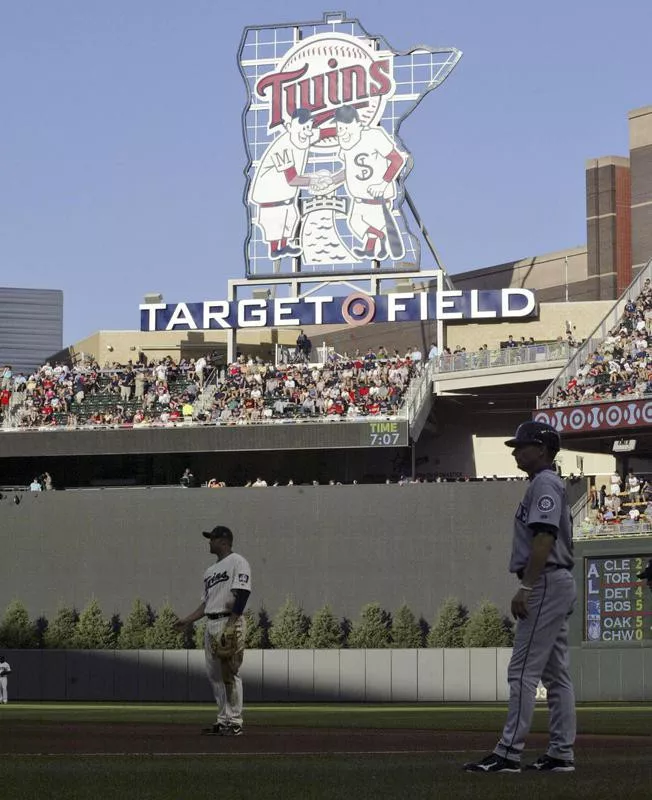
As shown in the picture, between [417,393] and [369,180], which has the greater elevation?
[369,180]

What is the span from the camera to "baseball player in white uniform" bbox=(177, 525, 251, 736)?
1246 cm

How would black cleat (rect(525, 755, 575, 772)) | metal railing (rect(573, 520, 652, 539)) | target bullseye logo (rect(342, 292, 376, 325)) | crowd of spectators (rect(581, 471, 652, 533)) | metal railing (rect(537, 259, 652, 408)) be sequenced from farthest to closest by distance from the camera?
target bullseye logo (rect(342, 292, 376, 325)) → metal railing (rect(537, 259, 652, 408)) → crowd of spectators (rect(581, 471, 652, 533)) → metal railing (rect(573, 520, 652, 539)) → black cleat (rect(525, 755, 575, 772))

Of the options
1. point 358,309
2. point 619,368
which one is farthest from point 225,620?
point 358,309

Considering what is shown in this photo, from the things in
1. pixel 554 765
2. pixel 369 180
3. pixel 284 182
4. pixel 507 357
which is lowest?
pixel 554 765

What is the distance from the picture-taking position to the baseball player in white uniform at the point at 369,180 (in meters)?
49.4

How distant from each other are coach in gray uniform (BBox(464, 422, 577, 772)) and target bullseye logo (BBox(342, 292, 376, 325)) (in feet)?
133

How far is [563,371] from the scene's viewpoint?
1614 inches

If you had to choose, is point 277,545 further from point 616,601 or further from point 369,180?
point 369,180

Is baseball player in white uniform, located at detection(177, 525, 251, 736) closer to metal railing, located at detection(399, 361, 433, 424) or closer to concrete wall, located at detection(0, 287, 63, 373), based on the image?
metal railing, located at detection(399, 361, 433, 424)

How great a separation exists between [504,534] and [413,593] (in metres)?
2.90

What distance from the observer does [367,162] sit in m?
50.0

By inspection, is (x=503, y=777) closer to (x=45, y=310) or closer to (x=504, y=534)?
(x=504, y=534)

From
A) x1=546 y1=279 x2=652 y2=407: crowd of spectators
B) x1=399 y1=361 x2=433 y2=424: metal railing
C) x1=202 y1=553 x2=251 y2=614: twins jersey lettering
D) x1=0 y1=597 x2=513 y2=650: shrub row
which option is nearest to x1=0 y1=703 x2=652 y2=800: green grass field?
x1=202 y1=553 x2=251 y2=614: twins jersey lettering

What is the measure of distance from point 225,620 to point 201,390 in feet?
116
